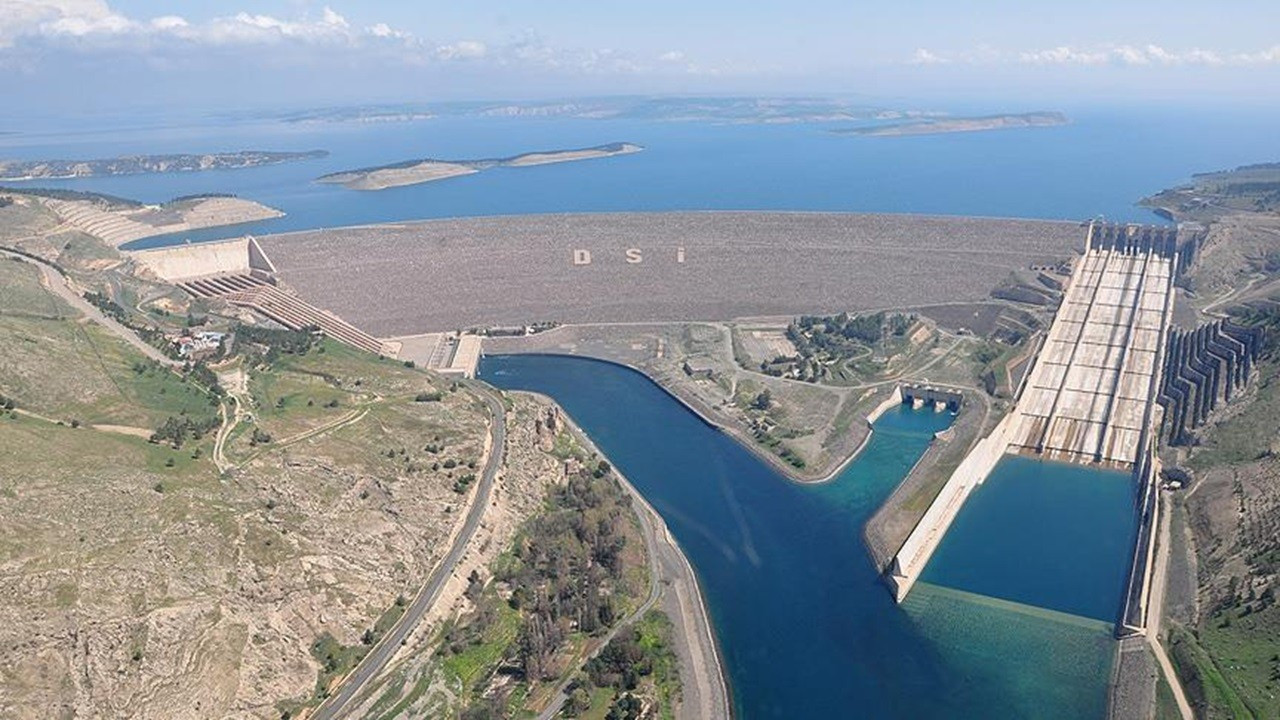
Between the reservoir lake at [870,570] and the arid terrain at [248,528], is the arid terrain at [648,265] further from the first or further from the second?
the arid terrain at [248,528]

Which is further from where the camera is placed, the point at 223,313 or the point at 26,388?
the point at 223,313

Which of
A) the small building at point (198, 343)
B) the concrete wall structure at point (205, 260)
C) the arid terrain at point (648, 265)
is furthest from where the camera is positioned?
the arid terrain at point (648, 265)

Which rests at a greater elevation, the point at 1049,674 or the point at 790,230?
the point at 790,230

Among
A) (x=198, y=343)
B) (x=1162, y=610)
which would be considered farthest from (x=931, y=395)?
(x=198, y=343)

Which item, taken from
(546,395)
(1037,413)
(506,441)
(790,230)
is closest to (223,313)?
(546,395)

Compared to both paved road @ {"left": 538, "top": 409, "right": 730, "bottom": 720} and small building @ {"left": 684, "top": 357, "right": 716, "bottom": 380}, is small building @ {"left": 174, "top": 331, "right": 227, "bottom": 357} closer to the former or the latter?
paved road @ {"left": 538, "top": 409, "right": 730, "bottom": 720}

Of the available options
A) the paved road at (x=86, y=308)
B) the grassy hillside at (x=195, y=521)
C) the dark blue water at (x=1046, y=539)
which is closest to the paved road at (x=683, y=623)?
the grassy hillside at (x=195, y=521)

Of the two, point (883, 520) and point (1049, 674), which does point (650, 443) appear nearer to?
point (883, 520)

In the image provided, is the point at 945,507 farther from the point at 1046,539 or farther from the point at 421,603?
the point at 421,603
